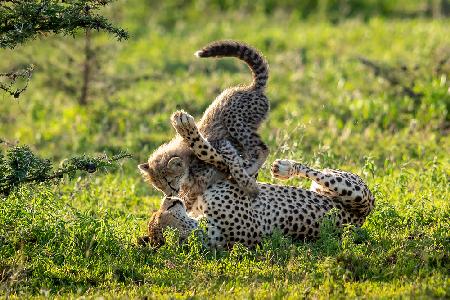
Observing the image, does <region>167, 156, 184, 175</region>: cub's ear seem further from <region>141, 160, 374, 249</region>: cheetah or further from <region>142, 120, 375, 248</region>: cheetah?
<region>141, 160, 374, 249</region>: cheetah

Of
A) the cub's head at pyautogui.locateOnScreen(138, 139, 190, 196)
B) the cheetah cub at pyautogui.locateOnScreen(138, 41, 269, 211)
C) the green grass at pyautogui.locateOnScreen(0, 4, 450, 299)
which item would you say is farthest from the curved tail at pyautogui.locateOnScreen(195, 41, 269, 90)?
the cub's head at pyautogui.locateOnScreen(138, 139, 190, 196)

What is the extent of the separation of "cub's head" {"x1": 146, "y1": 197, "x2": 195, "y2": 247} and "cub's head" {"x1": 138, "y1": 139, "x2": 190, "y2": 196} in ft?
1.12

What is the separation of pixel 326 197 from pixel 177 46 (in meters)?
8.52

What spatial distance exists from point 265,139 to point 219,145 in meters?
2.95

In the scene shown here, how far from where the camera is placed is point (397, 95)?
37.9 ft

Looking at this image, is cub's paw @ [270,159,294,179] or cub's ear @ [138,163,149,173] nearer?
cub's ear @ [138,163,149,173]

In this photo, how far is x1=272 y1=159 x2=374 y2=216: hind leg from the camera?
23.6 feet

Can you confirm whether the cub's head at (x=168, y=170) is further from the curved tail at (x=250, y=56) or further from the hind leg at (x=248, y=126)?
the curved tail at (x=250, y=56)

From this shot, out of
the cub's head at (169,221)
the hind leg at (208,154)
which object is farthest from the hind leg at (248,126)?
the cub's head at (169,221)

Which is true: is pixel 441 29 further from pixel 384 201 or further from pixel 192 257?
pixel 192 257

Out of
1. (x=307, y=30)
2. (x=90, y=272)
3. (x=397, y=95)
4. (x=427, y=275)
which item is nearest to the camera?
(x=427, y=275)

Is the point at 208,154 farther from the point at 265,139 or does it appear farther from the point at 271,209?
the point at 265,139

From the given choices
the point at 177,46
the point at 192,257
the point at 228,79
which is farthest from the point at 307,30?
the point at 192,257

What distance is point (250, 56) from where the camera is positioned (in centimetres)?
810
